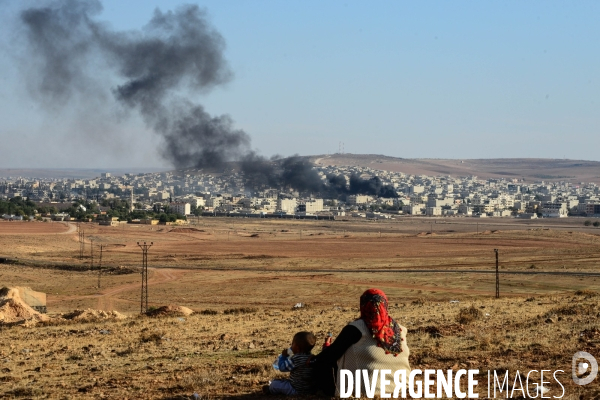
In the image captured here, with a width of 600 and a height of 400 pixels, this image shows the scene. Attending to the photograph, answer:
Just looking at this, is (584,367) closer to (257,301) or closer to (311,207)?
(257,301)

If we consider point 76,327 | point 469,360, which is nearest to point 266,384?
point 469,360

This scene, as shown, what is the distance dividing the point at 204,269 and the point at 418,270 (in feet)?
45.4

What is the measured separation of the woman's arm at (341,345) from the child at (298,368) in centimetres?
21

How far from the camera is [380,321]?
755 cm

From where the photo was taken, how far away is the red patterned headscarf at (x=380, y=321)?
24.5 feet

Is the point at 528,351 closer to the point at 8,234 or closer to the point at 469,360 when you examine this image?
the point at 469,360

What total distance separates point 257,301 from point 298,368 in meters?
25.8

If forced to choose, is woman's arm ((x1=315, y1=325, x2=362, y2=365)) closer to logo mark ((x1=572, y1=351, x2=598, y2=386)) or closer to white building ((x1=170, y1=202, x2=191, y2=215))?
logo mark ((x1=572, y1=351, x2=598, y2=386))

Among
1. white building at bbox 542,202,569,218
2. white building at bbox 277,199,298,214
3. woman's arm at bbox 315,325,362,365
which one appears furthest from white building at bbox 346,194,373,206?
woman's arm at bbox 315,325,362,365

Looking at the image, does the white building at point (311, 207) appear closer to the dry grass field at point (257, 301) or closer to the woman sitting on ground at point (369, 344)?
the dry grass field at point (257, 301)

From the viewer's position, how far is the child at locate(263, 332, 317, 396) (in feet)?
26.5

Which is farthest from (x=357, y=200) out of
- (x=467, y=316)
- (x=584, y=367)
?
(x=584, y=367)

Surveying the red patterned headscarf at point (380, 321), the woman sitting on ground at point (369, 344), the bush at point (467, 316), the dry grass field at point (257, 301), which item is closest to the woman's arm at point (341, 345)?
the woman sitting on ground at point (369, 344)

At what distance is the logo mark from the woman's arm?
2.77 meters
